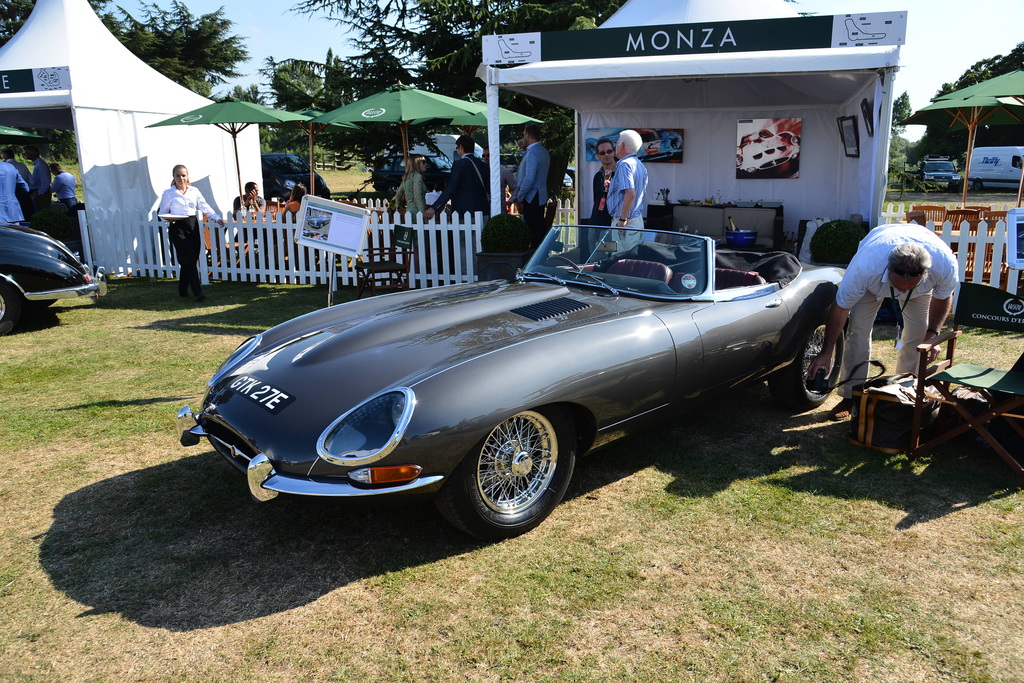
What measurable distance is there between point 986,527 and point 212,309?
28.3 ft

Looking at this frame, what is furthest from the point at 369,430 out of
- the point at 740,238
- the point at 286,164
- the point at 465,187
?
the point at 286,164

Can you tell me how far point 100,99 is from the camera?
12.4 meters

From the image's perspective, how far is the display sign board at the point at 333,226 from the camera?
602 centimetres

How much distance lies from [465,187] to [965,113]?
35.2 feet

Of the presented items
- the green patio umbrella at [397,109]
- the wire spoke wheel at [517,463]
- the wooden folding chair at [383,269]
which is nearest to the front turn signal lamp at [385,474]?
the wire spoke wheel at [517,463]

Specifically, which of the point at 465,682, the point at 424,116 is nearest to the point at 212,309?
the point at 424,116

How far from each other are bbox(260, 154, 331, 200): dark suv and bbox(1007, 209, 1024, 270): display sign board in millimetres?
19389

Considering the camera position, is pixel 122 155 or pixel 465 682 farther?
pixel 122 155

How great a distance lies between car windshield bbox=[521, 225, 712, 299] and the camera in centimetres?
462

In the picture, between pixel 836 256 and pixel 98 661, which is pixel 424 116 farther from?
pixel 98 661

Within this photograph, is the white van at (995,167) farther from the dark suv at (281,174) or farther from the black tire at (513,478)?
the black tire at (513,478)

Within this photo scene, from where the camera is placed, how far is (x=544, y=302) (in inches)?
177

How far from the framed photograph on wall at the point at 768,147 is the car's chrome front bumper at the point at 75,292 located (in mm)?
9275

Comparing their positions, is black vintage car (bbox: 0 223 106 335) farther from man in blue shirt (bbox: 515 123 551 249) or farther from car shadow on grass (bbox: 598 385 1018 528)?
car shadow on grass (bbox: 598 385 1018 528)
